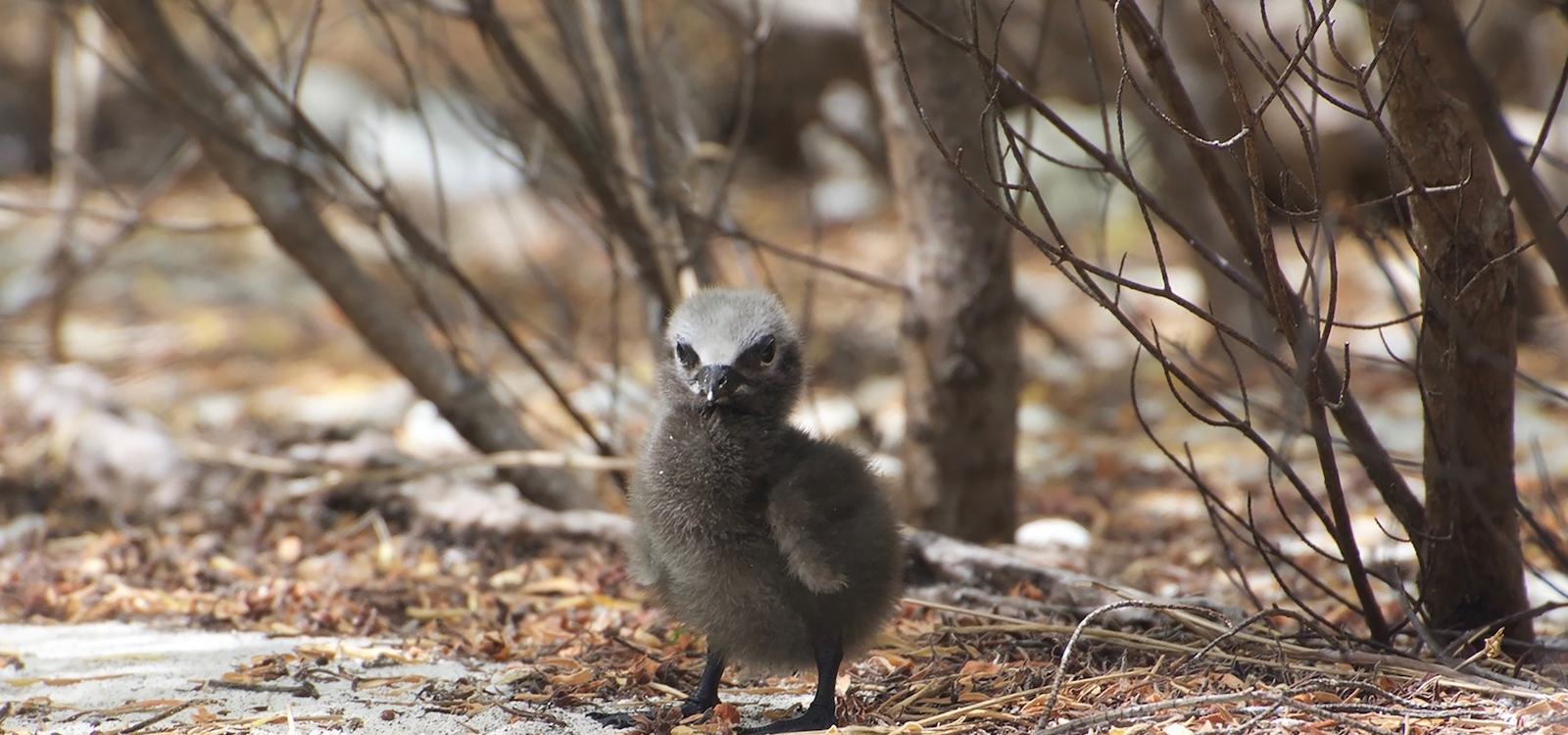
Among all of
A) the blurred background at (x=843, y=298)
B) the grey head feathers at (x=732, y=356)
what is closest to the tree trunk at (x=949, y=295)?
the blurred background at (x=843, y=298)

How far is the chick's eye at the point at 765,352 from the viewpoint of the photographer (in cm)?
307

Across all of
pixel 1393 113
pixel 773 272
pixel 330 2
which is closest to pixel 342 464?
pixel 1393 113

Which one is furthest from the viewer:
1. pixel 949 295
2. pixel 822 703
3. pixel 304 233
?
pixel 949 295

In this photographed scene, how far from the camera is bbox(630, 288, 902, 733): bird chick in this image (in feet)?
9.52

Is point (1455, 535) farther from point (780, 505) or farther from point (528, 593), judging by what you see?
point (528, 593)

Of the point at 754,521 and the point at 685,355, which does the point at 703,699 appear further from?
the point at 685,355

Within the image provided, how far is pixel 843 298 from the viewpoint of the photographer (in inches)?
358

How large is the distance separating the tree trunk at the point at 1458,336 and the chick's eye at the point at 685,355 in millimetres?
1436

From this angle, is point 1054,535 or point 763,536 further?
point 1054,535

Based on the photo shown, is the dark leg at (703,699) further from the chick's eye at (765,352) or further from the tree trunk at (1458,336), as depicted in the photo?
the tree trunk at (1458,336)

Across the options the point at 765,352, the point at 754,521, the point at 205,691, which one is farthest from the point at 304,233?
the point at 754,521

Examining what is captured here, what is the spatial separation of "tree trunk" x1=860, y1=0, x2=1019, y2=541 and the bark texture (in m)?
1.28

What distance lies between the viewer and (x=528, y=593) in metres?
4.10

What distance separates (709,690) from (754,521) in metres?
0.37
